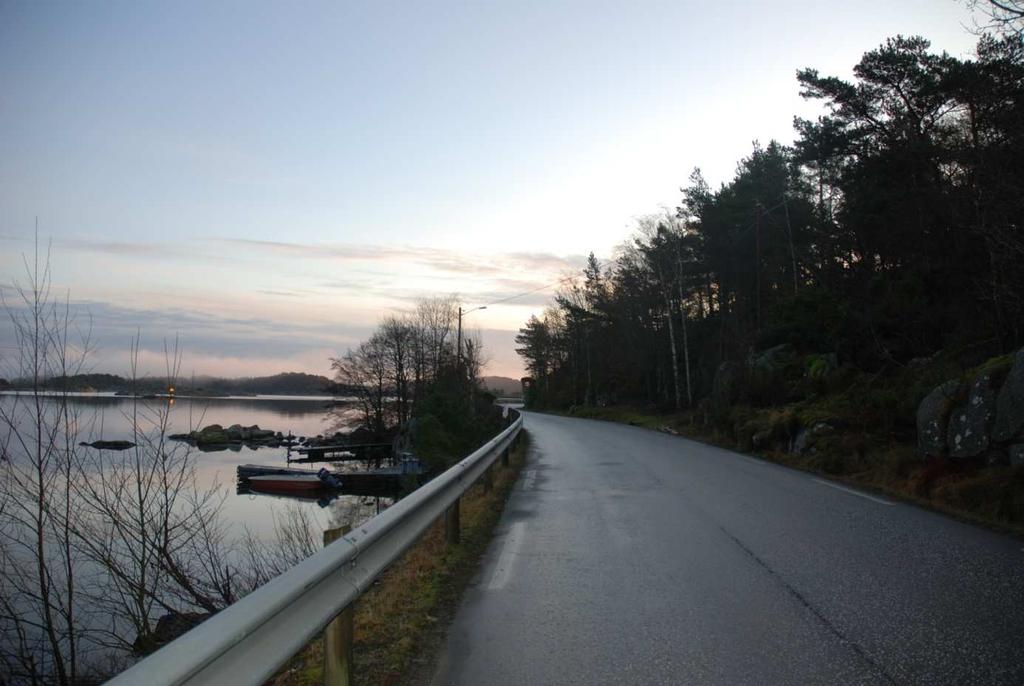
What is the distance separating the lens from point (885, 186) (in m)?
23.9

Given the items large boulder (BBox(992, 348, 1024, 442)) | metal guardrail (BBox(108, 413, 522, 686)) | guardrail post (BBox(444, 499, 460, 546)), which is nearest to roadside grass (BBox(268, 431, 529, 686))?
guardrail post (BBox(444, 499, 460, 546))

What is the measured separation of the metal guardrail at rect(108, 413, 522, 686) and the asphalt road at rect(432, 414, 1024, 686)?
80 cm

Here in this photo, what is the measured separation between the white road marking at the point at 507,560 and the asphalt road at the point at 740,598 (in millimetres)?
32

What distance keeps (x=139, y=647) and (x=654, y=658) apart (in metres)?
5.84

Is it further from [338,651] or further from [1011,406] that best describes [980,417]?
[338,651]

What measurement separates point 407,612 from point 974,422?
974cm

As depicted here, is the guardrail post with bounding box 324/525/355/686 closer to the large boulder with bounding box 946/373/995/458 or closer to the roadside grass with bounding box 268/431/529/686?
the roadside grass with bounding box 268/431/529/686

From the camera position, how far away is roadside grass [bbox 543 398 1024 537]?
29.7ft

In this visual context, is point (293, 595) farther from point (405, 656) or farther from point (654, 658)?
point (654, 658)

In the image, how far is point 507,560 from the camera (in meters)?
6.83

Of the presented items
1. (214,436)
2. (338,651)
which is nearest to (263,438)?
(214,436)

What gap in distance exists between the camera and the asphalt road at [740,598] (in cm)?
401

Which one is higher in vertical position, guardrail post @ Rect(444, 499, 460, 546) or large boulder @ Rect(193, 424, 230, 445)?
guardrail post @ Rect(444, 499, 460, 546)

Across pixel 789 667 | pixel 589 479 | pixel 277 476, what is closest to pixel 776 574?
pixel 789 667
